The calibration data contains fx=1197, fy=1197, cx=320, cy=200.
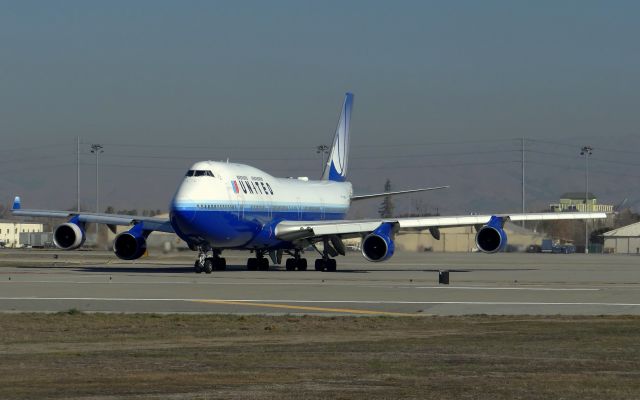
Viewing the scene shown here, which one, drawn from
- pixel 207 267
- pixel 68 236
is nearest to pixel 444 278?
pixel 207 267

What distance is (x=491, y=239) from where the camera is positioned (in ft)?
185

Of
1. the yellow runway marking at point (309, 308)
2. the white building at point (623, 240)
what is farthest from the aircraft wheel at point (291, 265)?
the white building at point (623, 240)

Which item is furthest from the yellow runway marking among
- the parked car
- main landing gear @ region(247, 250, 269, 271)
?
the parked car

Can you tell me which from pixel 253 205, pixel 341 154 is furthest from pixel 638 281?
pixel 341 154

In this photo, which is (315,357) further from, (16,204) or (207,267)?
(16,204)

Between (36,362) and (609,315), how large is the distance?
51.4 ft

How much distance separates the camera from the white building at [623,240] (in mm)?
146125

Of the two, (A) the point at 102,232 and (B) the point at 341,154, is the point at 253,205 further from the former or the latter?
(A) the point at 102,232

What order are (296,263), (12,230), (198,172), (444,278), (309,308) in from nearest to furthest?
(309,308) < (444,278) < (198,172) < (296,263) < (12,230)

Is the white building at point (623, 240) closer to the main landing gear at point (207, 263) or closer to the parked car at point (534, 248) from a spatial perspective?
the parked car at point (534, 248)

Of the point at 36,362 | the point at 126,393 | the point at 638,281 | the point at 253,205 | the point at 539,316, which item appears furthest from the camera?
the point at 253,205

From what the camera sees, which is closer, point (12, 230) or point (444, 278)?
point (444, 278)

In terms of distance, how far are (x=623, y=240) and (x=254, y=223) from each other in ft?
336

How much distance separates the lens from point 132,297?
115ft
